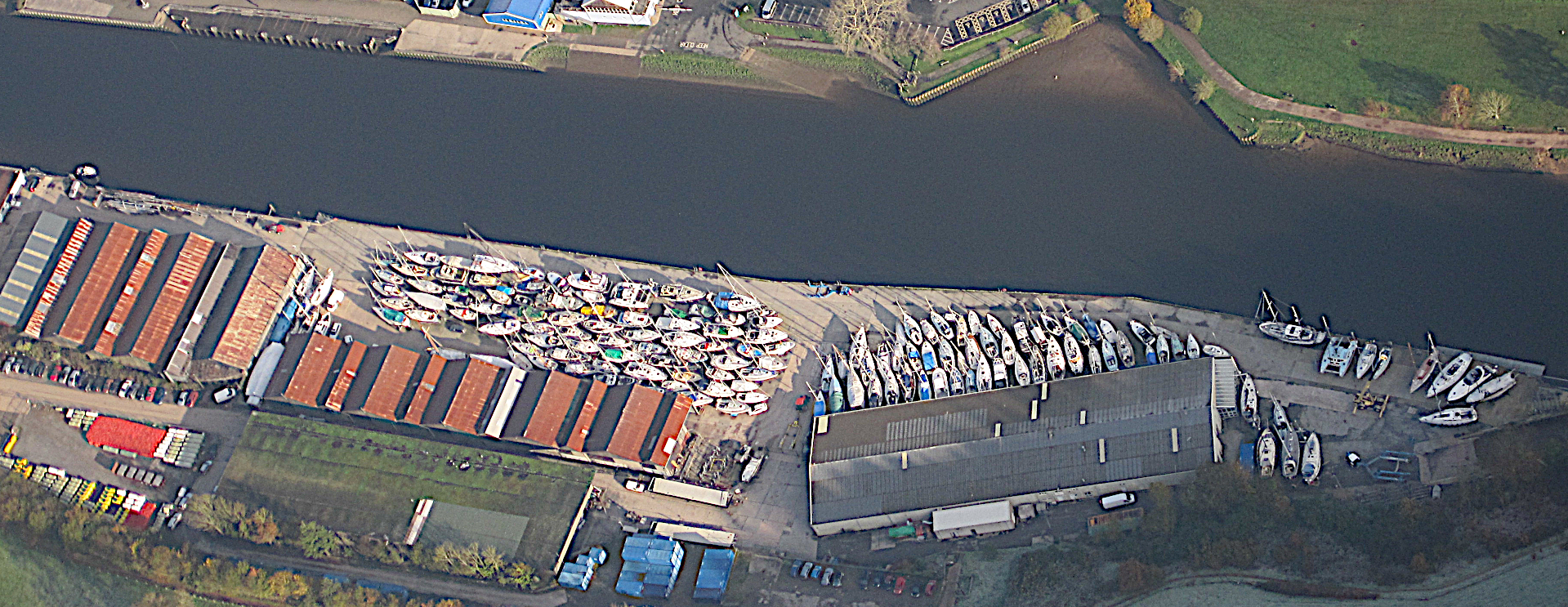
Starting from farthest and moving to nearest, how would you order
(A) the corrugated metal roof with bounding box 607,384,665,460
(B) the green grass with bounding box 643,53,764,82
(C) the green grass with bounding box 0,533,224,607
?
(B) the green grass with bounding box 643,53,764,82, (C) the green grass with bounding box 0,533,224,607, (A) the corrugated metal roof with bounding box 607,384,665,460

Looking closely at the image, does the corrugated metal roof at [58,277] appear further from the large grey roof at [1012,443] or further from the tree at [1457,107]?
the tree at [1457,107]

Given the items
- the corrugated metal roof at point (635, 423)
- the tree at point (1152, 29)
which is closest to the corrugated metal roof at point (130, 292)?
the corrugated metal roof at point (635, 423)

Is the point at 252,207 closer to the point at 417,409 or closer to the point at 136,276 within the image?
the point at 136,276

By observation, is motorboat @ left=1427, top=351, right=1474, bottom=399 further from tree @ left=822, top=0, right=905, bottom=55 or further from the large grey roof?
tree @ left=822, top=0, right=905, bottom=55

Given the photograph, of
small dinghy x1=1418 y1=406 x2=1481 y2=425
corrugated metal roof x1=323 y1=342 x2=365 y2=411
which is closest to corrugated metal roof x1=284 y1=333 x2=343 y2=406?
corrugated metal roof x1=323 y1=342 x2=365 y2=411

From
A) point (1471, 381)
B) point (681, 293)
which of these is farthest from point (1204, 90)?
point (681, 293)

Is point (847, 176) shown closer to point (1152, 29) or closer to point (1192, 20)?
point (1152, 29)

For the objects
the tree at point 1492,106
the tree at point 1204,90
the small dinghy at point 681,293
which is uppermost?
the tree at point 1492,106
